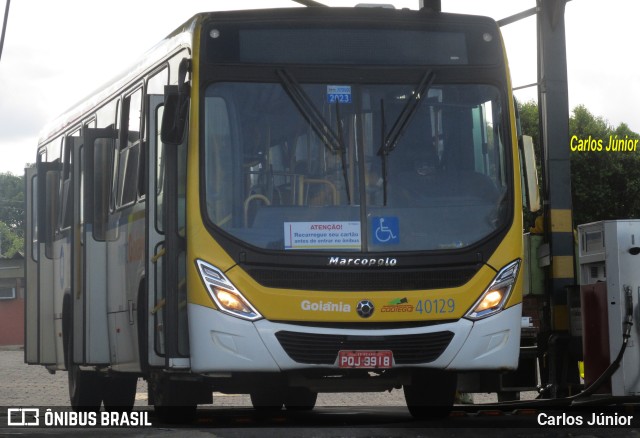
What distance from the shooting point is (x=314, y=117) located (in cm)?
1152

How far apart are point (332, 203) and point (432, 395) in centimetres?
231

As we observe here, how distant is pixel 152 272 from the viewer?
12.1m

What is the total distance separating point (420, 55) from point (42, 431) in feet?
15.2

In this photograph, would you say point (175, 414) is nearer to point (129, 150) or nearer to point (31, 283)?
point (129, 150)

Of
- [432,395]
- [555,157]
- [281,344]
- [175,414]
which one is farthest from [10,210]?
[281,344]

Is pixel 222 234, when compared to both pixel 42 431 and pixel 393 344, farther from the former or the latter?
pixel 42 431

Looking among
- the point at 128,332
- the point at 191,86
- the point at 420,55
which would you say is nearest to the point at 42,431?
the point at 128,332

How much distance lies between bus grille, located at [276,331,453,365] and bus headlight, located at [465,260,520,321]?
0.29m

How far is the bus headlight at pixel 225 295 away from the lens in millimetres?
11062

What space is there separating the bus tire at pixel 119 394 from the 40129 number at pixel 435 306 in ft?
20.5

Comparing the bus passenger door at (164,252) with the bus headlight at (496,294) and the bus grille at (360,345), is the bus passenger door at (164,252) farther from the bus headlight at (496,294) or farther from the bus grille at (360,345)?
the bus headlight at (496,294)

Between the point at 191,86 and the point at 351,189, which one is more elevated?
the point at 191,86

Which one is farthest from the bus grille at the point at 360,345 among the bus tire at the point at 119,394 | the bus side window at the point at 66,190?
the bus tire at the point at 119,394

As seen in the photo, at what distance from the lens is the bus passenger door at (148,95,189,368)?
37.3 ft
